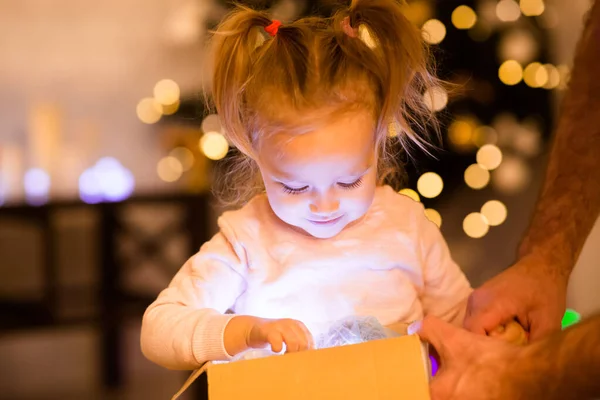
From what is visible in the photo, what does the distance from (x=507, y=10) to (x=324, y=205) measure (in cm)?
183

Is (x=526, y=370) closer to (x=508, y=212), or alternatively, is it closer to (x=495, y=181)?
(x=495, y=181)

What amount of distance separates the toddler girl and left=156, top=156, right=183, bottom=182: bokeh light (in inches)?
75.6

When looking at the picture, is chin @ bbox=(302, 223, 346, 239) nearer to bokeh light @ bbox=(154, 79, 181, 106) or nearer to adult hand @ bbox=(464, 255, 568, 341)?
adult hand @ bbox=(464, 255, 568, 341)

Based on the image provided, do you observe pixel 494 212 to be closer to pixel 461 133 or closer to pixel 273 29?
pixel 461 133

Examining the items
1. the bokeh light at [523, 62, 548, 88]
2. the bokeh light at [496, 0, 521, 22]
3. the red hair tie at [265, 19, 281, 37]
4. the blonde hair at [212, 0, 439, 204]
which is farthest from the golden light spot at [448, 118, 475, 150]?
the red hair tie at [265, 19, 281, 37]

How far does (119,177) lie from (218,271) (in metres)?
1.97

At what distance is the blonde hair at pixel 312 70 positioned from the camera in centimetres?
82

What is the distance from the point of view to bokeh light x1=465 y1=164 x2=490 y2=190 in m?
2.39

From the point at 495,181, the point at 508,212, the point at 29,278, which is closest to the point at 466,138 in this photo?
the point at 495,181

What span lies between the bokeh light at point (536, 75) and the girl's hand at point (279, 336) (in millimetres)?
1913

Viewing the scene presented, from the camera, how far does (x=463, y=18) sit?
90.7 inches

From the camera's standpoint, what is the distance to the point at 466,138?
2367mm

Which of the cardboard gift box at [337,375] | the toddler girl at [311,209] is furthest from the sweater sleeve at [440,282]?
the cardboard gift box at [337,375]

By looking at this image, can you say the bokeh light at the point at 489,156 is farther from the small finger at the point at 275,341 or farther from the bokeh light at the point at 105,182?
the small finger at the point at 275,341
